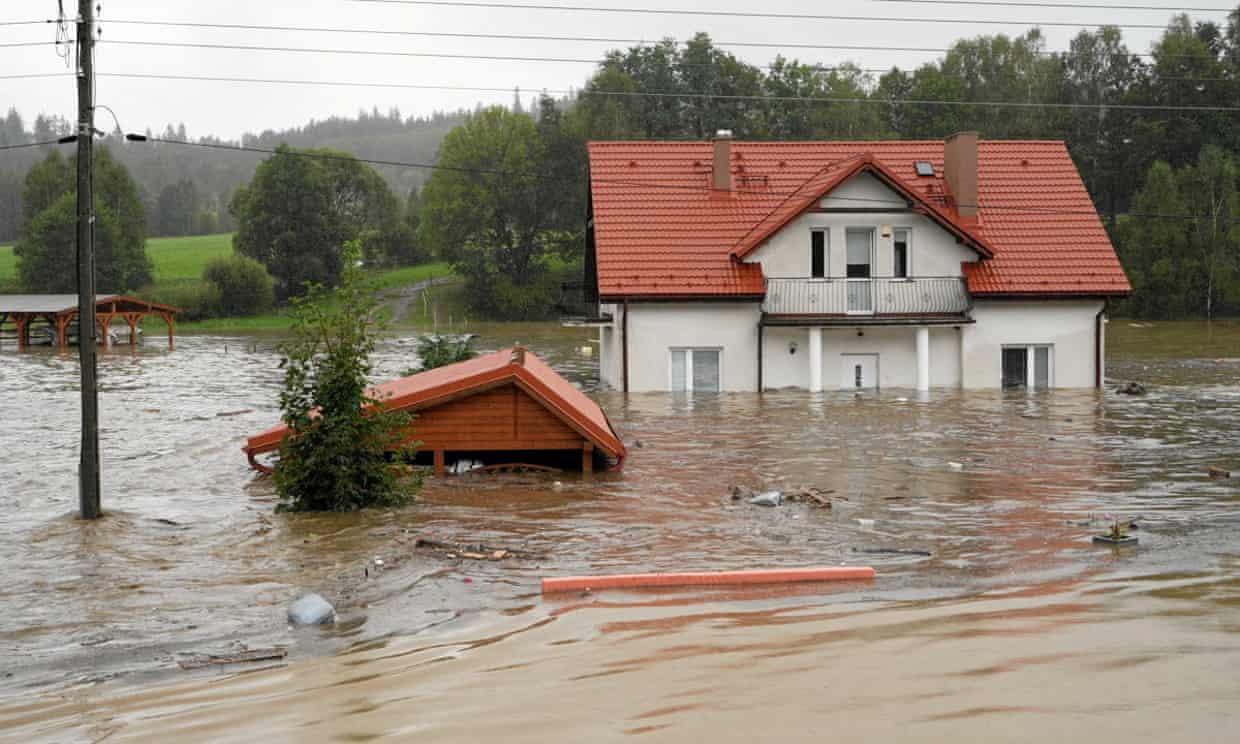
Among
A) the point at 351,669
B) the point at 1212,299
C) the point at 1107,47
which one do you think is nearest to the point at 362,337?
the point at 351,669

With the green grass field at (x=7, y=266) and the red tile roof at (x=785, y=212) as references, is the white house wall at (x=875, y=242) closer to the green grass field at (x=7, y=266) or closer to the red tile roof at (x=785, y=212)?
the red tile roof at (x=785, y=212)

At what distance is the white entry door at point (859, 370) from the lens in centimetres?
3703

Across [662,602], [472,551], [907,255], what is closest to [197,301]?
[907,255]

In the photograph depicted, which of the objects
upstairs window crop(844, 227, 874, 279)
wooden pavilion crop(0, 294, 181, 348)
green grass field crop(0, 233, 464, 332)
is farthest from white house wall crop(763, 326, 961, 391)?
wooden pavilion crop(0, 294, 181, 348)

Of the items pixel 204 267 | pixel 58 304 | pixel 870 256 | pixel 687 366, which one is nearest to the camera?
pixel 687 366

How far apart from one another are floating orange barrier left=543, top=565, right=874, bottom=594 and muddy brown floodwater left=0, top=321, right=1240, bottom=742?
27cm

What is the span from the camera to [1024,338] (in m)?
37.0

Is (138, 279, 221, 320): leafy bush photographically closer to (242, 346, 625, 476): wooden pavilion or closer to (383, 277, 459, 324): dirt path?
(383, 277, 459, 324): dirt path

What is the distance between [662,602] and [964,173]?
29.9 metres

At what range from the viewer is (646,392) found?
3559cm

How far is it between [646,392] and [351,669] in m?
26.3

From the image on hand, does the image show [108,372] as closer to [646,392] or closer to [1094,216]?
[646,392]

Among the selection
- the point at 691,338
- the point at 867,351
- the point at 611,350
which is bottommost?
the point at 867,351

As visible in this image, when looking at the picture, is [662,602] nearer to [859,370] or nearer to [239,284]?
[859,370]
